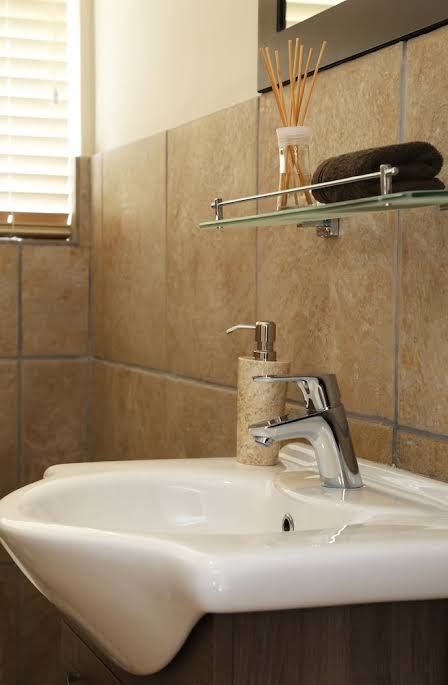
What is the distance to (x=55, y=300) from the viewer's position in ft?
7.50

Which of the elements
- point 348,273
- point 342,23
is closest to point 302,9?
point 342,23

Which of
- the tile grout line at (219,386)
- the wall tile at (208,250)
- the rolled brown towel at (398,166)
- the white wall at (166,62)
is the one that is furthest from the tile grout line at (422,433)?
the white wall at (166,62)

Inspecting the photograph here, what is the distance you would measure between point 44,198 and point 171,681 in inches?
61.9

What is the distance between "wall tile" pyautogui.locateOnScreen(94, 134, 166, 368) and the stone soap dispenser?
0.60 m

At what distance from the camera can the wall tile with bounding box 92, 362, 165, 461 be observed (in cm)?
196

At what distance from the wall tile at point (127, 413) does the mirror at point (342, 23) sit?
0.69 metres

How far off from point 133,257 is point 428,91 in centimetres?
103

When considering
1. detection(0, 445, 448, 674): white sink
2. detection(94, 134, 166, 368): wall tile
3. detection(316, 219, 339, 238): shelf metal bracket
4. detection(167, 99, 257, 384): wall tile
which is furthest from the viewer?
detection(94, 134, 166, 368): wall tile

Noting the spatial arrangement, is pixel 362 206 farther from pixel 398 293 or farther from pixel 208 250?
pixel 208 250

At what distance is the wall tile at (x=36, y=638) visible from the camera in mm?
2240

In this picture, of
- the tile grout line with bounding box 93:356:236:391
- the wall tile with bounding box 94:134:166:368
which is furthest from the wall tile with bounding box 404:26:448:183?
the wall tile with bounding box 94:134:166:368

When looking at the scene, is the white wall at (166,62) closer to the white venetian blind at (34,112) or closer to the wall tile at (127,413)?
the white venetian blind at (34,112)

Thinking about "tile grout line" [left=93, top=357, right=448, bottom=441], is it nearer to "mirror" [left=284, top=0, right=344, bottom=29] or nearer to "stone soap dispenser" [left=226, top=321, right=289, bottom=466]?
"stone soap dispenser" [left=226, top=321, right=289, bottom=466]

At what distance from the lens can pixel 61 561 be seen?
0.89m
